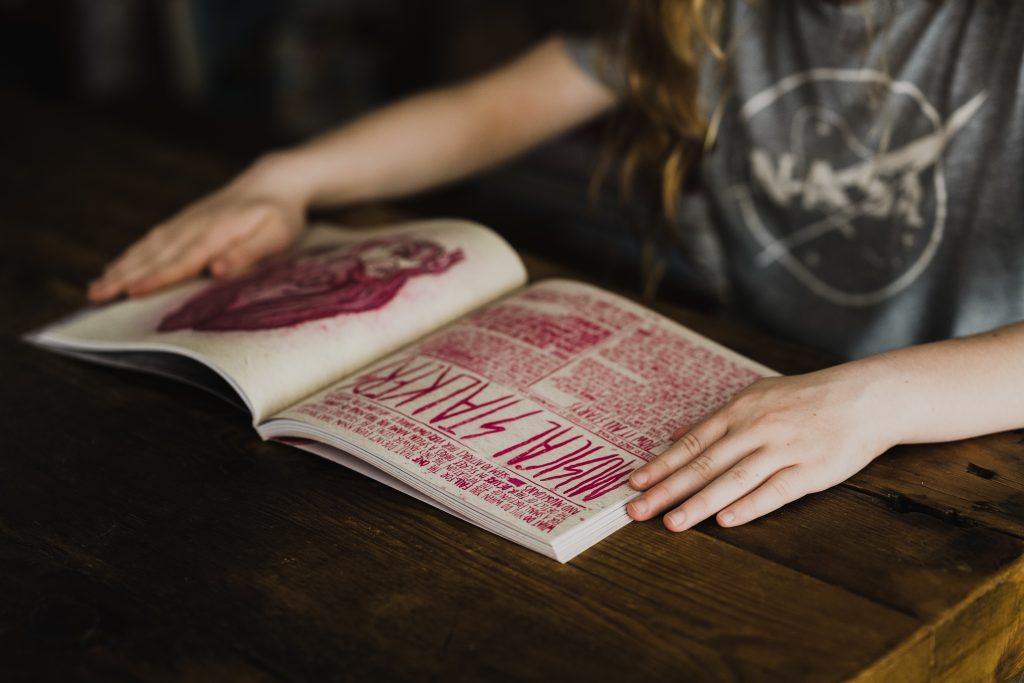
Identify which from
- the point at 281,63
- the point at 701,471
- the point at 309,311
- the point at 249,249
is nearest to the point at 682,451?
the point at 701,471

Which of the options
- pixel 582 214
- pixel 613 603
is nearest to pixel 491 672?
pixel 613 603

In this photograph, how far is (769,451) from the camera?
654mm

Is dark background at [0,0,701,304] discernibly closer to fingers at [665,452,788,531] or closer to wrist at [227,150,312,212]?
wrist at [227,150,312,212]

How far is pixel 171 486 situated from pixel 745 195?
714 mm

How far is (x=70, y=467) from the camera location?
74cm

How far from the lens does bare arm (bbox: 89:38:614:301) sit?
1000 mm

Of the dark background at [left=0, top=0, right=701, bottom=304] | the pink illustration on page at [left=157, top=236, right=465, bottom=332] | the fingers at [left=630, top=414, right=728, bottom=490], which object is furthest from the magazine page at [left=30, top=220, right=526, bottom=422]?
the dark background at [left=0, top=0, right=701, bottom=304]

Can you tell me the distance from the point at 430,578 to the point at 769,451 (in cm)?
22

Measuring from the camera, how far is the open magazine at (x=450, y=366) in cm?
67

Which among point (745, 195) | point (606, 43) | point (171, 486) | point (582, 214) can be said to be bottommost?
point (582, 214)

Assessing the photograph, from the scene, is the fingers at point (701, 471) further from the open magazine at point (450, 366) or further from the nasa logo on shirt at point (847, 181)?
the nasa logo on shirt at point (847, 181)

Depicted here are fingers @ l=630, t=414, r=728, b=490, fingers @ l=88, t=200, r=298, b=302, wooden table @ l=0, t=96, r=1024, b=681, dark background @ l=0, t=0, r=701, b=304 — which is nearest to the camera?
wooden table @ l=0, t=96, r=1024, b=681

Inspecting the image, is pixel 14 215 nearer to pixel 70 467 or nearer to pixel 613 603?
pixel 70 467

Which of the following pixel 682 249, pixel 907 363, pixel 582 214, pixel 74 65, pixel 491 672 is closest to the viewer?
pixel 491 672
